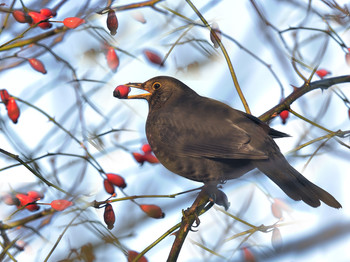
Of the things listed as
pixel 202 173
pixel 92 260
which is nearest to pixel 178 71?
pixel 92 260

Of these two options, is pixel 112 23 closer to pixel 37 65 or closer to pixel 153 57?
pixel 153 57

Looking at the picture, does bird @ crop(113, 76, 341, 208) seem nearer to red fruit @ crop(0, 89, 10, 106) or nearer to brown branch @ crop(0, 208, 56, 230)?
red fruit @ crop(0, 89, 10, 106)

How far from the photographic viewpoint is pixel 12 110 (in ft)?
9.42

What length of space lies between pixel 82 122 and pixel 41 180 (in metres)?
0.38

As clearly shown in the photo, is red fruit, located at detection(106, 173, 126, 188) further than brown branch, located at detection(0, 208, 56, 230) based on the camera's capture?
Yes

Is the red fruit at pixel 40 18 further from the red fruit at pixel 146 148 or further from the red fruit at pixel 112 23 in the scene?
the red fruit at pixel 146 148

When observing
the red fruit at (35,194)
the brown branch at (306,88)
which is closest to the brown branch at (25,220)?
the red fruit at (35,194)

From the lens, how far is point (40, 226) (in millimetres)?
2012

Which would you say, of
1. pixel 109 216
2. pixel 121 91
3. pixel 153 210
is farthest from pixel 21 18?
pixel 153 210

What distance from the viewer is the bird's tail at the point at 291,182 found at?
306cm

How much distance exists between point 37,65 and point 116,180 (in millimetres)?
877

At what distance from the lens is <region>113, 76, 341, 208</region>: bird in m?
3.22

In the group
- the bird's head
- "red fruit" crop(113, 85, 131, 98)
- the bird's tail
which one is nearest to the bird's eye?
the bird's head

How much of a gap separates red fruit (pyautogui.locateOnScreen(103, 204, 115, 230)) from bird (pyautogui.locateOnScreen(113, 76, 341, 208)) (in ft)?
3.48
